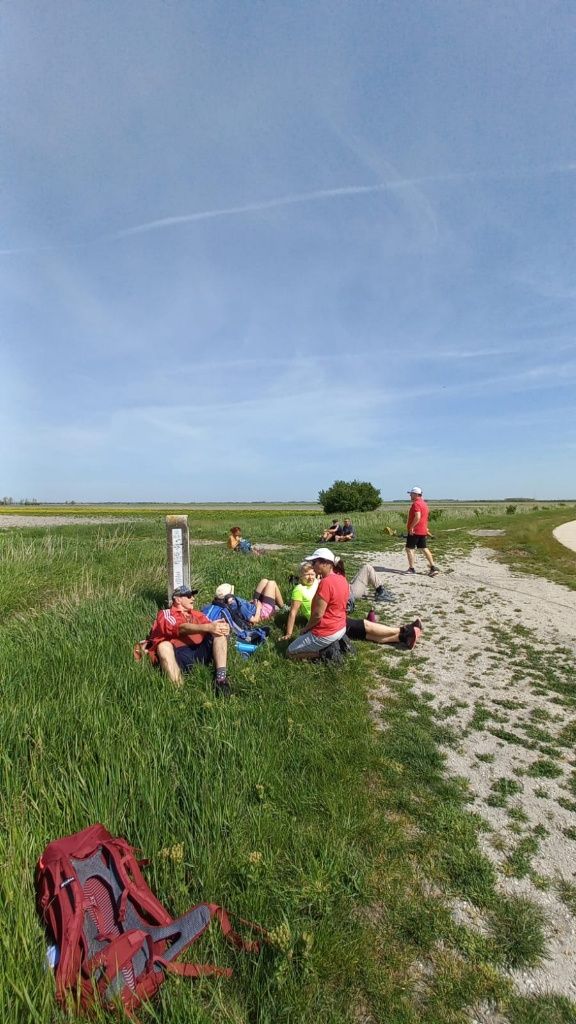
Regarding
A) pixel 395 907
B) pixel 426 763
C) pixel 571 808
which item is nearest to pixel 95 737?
pixel 395 907

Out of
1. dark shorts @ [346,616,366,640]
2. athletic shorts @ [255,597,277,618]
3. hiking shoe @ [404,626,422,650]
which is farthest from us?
athletic shorts @ [255,597,277,618]

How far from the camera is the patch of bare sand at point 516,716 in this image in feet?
8.14

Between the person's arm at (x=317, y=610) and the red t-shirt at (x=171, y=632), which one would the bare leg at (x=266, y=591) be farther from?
the red t-shirt at (x=171, y=632)

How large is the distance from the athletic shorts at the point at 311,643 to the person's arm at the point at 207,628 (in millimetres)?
1032

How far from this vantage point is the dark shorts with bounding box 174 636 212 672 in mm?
4766

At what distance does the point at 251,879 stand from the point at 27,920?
3.15 feet

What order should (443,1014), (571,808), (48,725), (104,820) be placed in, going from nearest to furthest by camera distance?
(443,1014)
(104,820)
(571,808)
(48,725)

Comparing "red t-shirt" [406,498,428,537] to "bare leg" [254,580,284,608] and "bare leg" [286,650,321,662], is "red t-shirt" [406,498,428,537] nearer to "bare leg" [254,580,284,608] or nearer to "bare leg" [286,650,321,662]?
"bare leg" [254,580,284,608]

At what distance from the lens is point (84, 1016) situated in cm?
170

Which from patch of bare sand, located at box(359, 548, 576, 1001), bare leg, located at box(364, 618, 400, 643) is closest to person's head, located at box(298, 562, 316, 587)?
bare leg, located at box(364, 618, 400, 643)

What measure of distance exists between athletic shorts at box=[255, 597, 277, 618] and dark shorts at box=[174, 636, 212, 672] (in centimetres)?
213

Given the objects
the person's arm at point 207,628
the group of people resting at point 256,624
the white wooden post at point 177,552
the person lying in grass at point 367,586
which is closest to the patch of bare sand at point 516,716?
the person lying in grass at point 367,586

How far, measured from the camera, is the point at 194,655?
4.84 m

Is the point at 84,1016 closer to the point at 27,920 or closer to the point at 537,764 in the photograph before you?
the point at 27,920
